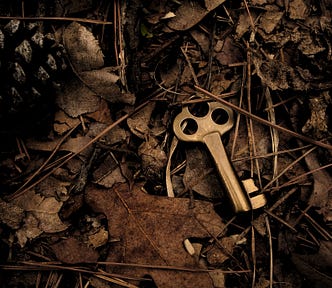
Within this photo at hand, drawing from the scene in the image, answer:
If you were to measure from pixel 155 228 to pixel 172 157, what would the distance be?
1.17 ft

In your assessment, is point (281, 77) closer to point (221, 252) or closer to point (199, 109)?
point (199, 109)

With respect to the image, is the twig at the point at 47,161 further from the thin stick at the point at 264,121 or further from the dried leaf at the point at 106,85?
the thin stick at the point at 264,121

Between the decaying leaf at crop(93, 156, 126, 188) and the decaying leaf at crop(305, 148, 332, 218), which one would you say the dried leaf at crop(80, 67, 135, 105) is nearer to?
the decaying leaf at crop(93, 156, 126, 188)

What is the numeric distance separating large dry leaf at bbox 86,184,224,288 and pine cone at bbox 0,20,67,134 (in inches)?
20.9

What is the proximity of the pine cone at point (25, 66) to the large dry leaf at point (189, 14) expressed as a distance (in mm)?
595

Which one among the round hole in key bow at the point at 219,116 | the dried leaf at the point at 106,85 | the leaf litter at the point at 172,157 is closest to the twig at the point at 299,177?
the leaf litter at the point at 172,157

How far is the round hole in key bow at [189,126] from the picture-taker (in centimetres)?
186

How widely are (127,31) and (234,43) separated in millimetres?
545

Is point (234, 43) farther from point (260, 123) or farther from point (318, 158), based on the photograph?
point (318, 158)

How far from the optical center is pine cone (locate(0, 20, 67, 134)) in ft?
5.42

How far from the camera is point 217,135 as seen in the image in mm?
1811

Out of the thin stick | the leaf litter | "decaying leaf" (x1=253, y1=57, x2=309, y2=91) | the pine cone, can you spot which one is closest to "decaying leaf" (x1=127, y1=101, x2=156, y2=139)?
the leaf litter

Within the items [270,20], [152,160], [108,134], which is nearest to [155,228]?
[152,160]

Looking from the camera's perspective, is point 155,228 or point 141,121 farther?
point 141,121
